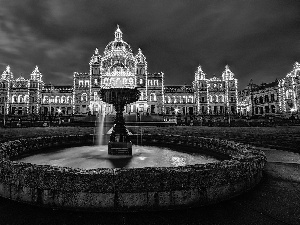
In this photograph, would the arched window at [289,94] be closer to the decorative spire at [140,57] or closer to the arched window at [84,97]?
the decorative spire at [140,57]

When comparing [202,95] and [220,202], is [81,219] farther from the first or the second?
[202,95]

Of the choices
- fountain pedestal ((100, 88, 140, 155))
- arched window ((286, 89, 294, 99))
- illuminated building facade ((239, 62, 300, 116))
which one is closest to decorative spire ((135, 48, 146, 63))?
illuminated building facade ((239, 62, 300, 116))

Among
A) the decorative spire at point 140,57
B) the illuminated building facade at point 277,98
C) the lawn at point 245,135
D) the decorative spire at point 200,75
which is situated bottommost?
the lawn at point 245,135

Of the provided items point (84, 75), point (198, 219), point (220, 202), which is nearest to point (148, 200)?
point (198, 219)

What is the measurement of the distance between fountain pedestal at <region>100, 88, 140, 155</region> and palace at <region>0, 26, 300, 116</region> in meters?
57.8

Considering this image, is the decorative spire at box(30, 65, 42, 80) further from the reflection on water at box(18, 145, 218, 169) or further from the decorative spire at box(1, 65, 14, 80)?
the reflection on water at box(18, 145, 218, 169)

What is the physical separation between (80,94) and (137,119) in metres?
39.0

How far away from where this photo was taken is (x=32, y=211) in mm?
2502

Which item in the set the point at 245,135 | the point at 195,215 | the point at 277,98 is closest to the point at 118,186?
the point at 195,215

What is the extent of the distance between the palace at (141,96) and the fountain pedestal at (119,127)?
190 ft

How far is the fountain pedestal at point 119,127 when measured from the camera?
18.1 ft

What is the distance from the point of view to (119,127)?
18.9 feet

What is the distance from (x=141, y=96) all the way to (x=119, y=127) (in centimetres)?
6533

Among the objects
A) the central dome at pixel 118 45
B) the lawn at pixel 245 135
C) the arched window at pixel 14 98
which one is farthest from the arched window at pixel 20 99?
the lawn at pixel 245 135
